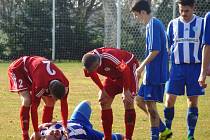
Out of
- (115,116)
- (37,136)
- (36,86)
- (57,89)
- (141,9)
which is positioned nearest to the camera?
(57,89)

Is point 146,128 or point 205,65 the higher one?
point 205,65

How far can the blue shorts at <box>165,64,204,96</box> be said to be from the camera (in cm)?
650

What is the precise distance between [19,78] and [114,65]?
4.05 feet

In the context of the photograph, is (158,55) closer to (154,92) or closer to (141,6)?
(154,92)

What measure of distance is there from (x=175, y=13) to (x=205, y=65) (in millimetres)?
15149

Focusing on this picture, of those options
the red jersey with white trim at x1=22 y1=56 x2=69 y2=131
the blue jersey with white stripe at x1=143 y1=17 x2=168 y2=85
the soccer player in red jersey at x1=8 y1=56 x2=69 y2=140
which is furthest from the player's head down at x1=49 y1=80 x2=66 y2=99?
the blue jersey with white stripe at x1=143 y1=17 x2=168 y2=85

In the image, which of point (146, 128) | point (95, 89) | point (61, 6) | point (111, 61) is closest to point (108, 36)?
point (61, 6)

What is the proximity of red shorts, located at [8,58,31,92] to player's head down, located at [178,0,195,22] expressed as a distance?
2112 millimetres

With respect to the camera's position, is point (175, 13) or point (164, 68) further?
point (175, 13)

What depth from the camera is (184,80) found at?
6570 mm

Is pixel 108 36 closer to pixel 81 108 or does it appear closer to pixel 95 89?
Result: pixel 95 89

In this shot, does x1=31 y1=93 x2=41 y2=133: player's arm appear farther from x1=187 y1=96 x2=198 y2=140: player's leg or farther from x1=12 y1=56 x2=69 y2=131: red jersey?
x1=187 y1=96 x2=198 y2=140: player's leg

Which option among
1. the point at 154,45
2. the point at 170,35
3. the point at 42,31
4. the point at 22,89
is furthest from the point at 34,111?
the point at 42,31

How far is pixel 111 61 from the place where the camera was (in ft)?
19.3
